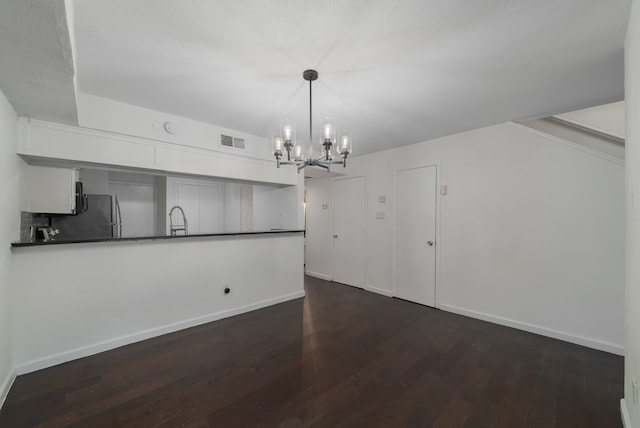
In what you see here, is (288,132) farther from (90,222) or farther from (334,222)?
(334,222)

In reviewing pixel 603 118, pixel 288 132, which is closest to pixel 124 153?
pixel 288 132

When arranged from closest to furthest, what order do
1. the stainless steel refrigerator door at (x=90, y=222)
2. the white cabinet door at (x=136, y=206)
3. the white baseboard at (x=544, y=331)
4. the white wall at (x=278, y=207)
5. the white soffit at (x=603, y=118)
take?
the white baseboard at (x=544, y=331)
the white soffit at (x=603, y=118)
the stainless steel refrigerator door at (x=90, y=222)
the white wall at (x=278, y=207)
the white cabinet door at (x=136, y=206)

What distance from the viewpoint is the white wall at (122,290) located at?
2189 mm

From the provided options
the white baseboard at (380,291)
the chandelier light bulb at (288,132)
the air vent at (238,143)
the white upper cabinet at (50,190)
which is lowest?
the white baseboard at (380,291)

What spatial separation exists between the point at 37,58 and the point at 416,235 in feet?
13.7

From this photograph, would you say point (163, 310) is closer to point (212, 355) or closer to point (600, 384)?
point (212, 355)

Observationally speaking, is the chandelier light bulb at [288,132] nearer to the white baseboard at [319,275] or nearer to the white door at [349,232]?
the white door at [349,232]

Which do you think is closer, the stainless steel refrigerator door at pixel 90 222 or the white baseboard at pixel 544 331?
the white baseboard at pixel 544 331

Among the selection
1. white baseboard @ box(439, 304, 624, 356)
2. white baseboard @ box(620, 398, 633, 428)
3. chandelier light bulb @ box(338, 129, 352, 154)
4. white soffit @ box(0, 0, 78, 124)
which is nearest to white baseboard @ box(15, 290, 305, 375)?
white soffit @ box(0, 0, 78, 124)

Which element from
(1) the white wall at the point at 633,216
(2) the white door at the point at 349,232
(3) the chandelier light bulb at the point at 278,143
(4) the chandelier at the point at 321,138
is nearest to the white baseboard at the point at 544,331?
(1) the white wall at the point at 633,216

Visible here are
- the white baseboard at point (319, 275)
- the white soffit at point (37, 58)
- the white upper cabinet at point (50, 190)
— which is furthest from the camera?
the white baseboard at point (319, 275)

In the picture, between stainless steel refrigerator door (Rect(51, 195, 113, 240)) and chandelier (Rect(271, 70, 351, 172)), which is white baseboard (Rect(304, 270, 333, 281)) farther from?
stainless steel refrigerator door (Rect(51, 195, 113, 240))

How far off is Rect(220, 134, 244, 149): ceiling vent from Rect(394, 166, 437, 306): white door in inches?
99.1

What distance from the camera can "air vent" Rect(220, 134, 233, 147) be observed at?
3.45 meters
